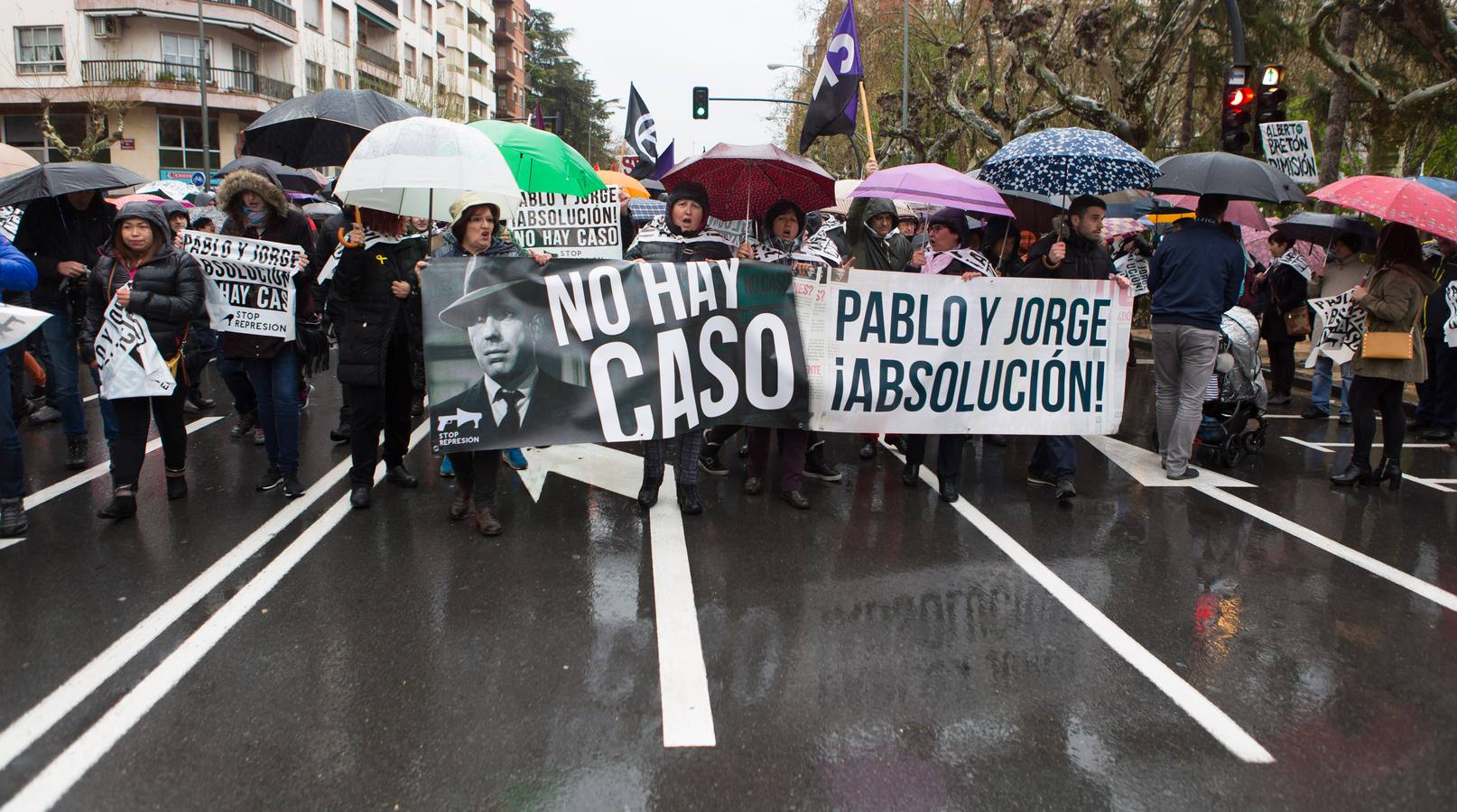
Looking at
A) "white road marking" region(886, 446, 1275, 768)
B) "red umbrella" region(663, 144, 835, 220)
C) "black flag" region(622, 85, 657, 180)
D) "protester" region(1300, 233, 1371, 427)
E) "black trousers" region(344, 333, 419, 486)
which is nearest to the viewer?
"white road marking" region(886, 446, 1275, 768)

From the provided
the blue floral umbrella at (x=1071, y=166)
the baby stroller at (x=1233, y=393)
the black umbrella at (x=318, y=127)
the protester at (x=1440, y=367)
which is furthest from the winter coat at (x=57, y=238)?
the protester at (x=1440, y=367)

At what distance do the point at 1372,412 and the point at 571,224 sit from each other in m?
6.48

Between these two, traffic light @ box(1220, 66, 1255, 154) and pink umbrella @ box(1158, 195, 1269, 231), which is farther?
traffic light @ box(1220, 66, 1255, 154)

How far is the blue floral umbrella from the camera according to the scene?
252 inches

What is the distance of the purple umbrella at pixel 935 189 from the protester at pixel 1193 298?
47.6 inches

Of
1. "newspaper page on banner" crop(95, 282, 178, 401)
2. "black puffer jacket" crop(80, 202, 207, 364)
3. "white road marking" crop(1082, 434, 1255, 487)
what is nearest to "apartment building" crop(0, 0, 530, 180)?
"black puffer jacket" crop(80, 202, 207, 364)

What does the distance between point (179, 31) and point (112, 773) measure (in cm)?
4746

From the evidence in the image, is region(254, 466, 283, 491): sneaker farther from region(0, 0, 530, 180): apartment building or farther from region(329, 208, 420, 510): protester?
region(0, 0, 530, 180): apartment building

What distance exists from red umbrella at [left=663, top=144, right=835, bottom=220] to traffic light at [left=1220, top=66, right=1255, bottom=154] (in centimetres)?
762

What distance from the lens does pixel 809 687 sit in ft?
12.2

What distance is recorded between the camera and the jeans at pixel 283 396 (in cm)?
614

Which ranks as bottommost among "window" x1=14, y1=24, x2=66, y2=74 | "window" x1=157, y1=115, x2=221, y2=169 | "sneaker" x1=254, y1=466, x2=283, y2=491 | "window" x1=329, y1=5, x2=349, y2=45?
"sneaker" x1=254, y1=466, x2=283, y2=491

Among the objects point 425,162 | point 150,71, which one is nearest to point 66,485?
point 425,162

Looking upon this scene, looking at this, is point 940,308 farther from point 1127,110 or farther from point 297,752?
point 1127,110
